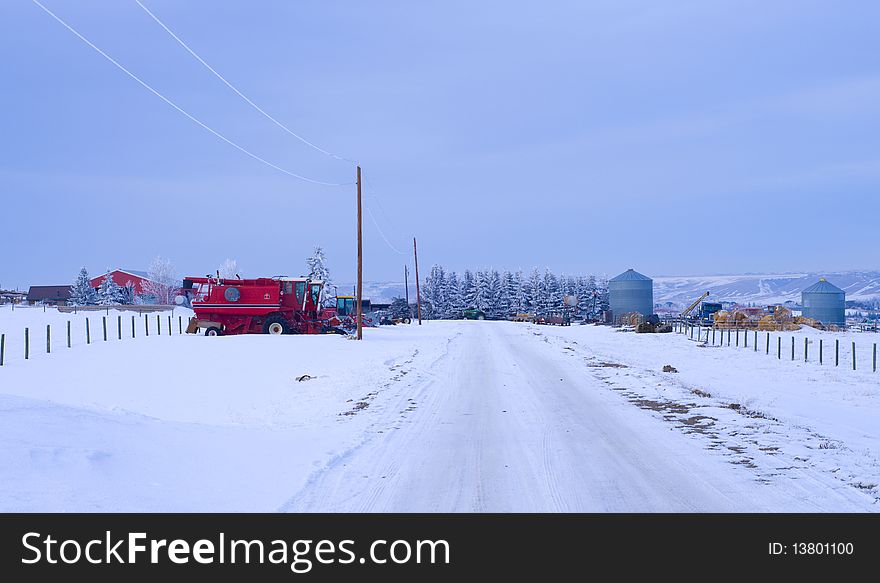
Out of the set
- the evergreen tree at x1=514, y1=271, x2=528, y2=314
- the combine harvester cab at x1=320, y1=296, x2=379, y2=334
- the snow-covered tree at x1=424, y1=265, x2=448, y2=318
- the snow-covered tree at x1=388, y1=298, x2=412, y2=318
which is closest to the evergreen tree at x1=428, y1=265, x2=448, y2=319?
the snow-covered tree at x1=424, y1=265, x2=448, y2=318

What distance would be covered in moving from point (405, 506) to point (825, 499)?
13.3ft

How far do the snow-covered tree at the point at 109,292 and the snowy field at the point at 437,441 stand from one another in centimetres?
9370

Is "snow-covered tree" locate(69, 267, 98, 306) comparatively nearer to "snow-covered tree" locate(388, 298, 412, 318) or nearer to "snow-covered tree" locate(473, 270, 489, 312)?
"snow-covered tree" locate(388, 298, 412, 318)

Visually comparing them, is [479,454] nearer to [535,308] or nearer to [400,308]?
[400,308]

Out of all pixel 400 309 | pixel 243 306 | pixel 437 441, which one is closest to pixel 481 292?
pixel 400 309

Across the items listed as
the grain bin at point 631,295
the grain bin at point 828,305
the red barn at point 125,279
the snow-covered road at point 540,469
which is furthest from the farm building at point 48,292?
the snow-covered road at point 540,469

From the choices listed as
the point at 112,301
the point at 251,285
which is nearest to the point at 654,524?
the point at 251,285

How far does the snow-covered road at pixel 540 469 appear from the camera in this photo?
23.4 feet

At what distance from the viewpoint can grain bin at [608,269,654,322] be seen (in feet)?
296

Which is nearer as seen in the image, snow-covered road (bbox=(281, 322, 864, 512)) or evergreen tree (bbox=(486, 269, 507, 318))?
snow-covered road (bbox=(281, 322, 864, 512))

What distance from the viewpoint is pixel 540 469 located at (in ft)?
28.5

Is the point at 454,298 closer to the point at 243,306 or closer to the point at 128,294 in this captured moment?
the point at 128,294

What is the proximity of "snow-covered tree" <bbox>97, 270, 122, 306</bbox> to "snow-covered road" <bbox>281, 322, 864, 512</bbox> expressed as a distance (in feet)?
346

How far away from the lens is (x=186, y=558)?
549 cm
